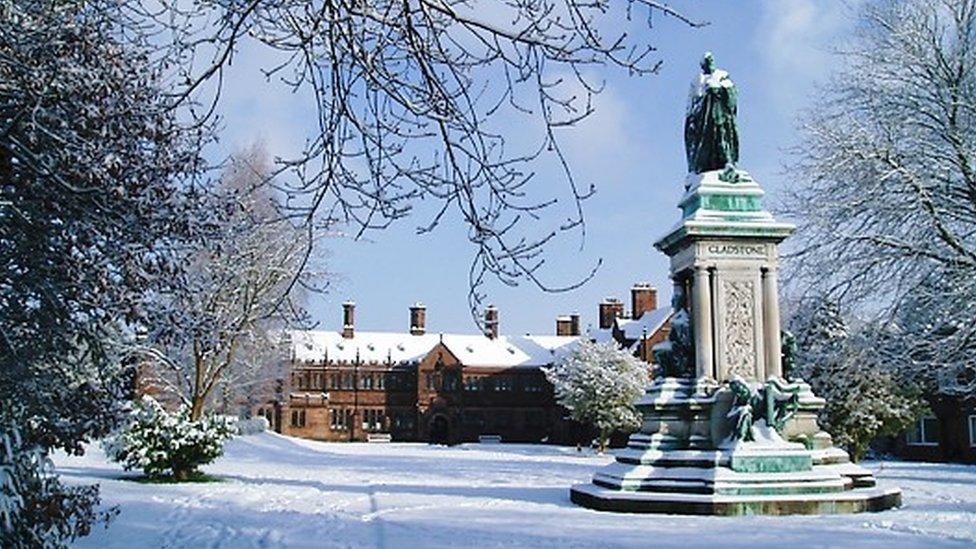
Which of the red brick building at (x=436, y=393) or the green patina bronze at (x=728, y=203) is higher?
the green patina bronze at (x=728, y=203)

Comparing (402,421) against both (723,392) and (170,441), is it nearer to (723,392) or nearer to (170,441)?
(170,441)

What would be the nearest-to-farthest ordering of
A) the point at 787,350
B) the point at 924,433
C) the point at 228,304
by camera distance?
the point at 787,350 → the point at 228,304 → the point at 924,433

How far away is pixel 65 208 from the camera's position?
796 cm

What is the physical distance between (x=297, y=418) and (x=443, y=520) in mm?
54571

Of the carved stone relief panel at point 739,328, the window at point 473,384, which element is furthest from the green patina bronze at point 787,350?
the window at point 473,384

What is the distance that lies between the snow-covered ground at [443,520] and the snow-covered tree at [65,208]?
3325 mm

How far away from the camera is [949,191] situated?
19.1 meters

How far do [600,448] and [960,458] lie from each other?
15.3 meters

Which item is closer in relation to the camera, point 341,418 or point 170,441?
point 170,441

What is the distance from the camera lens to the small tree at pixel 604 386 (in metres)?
46.3

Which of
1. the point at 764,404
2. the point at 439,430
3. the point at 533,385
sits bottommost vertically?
the point at 439,430

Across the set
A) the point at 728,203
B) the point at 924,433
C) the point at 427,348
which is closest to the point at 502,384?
the point at 427,348

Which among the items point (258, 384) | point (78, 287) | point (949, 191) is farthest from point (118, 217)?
point (258, 384)

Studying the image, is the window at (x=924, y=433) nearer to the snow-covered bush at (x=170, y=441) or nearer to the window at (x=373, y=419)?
the snow-covered bush at (x=170, y=441)
